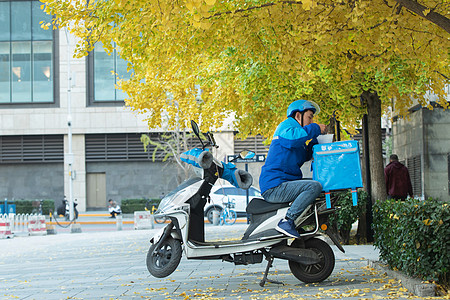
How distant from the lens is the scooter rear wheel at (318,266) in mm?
7332

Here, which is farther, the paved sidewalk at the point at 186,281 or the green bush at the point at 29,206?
the green bush at the point at 29,206

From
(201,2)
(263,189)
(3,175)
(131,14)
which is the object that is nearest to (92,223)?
(3,175)

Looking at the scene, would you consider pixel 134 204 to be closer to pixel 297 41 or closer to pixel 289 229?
pixel 297 41

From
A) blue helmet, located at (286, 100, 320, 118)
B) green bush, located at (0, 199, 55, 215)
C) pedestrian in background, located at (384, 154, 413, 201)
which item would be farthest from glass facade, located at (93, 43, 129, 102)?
blue helmet, located at (286, 100, 320, 118)

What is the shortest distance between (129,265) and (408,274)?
18.6 feet

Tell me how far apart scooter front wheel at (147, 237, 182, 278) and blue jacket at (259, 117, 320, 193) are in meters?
1.18

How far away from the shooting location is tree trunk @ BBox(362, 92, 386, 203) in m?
13.4

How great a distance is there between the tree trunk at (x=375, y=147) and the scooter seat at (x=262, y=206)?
6.33 metres

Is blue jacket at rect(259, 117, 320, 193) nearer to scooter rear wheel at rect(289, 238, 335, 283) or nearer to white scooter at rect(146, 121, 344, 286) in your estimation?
white scooter at rect(146, 121, 344, 286)

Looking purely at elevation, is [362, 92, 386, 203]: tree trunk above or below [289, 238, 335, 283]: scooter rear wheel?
above

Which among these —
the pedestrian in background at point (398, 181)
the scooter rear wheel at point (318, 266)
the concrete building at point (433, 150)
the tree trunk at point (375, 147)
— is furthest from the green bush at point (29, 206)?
the scooter rear wheel at point (318, 266)

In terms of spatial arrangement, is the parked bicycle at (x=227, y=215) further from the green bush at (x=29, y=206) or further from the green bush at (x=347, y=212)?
the green bush at (x=347, y=212)

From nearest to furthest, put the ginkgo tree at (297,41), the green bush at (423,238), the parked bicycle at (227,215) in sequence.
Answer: the green bush at (423,238)
the ginkgo tree at (297,41)
the parked bicycle at (227,215)

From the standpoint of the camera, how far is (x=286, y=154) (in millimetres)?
7441
